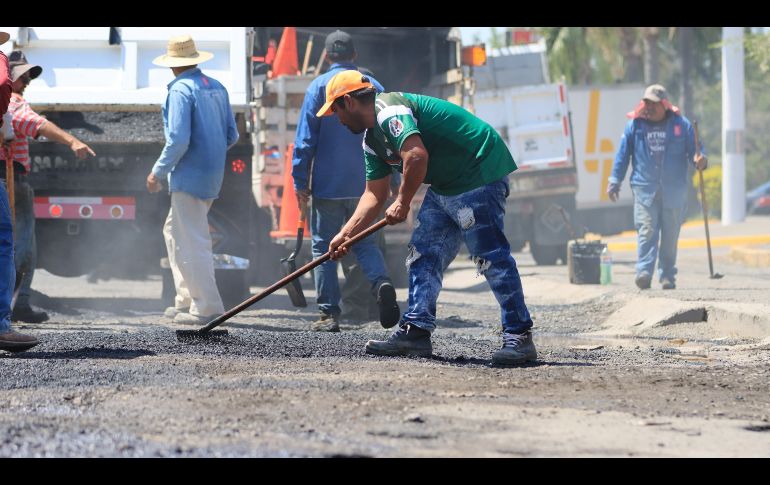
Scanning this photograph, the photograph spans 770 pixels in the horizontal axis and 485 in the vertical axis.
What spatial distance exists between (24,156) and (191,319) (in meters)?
1.61

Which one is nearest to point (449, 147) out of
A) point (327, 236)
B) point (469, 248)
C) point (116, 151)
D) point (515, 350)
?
point (469, 248)

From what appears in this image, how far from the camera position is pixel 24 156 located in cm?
909

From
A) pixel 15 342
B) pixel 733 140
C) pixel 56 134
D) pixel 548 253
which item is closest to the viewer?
pixel 15 342

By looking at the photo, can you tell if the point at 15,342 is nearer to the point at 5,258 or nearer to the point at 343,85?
the point at 5,258

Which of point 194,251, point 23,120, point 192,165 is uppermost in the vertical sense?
point 23,120

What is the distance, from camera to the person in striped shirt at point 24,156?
8664 millimetres

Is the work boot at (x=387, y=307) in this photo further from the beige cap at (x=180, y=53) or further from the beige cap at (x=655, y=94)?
the beige cap at (x=655, y=94)

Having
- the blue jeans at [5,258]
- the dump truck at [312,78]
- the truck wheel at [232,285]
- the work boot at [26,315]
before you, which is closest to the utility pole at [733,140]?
the dump truck at [312,78]

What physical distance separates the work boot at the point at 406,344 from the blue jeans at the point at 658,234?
18.1 ft

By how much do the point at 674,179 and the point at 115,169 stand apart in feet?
17.1
